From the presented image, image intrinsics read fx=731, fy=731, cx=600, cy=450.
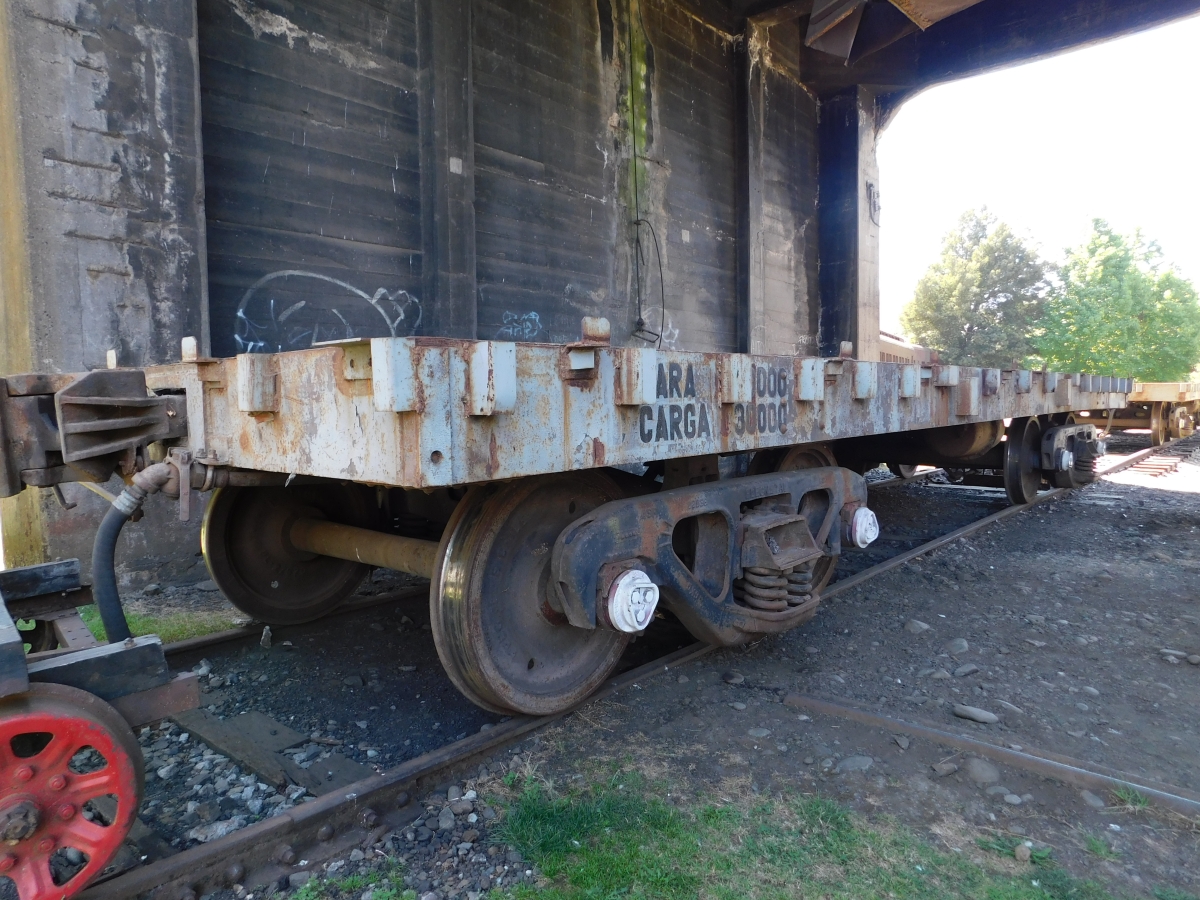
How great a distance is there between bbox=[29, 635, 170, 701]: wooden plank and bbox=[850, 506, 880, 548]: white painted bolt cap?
3.12m

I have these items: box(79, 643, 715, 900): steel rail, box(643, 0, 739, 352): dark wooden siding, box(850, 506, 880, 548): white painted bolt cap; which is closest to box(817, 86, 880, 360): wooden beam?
box(643, 0, 739, 352): dark wooden siding

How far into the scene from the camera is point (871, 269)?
14.2 meters

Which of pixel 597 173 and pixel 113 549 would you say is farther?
pixel 597 173

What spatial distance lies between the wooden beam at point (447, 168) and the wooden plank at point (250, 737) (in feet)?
16.3

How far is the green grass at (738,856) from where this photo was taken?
1945 millimetres

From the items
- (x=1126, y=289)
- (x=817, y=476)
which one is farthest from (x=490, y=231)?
(x=1126, y=289)

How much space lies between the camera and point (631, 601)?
98.7 inches

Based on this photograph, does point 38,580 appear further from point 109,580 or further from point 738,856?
point 738,856

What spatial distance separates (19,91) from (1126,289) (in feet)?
102

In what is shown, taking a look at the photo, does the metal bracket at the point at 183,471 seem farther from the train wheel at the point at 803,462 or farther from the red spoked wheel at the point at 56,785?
the train wheel at the point at 803,462

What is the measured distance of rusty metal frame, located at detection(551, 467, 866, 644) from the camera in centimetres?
252

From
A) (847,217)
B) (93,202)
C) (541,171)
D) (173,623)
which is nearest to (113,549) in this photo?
(173,623)

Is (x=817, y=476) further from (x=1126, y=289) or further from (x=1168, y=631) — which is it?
(x=1126, y=289)

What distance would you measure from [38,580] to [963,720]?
3494 millimetres
